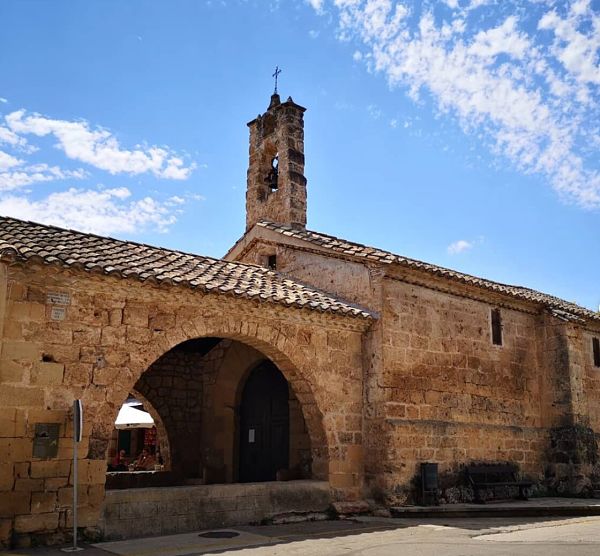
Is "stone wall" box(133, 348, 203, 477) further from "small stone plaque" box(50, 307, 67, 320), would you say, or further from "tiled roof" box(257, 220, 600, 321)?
"small stone plaque" box(50, 307, 67, 320)

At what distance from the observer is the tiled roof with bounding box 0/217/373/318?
7609mm

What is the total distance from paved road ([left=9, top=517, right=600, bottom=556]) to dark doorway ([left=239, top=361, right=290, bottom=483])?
2.50 meters

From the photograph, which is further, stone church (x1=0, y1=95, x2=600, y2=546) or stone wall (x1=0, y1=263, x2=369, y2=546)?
stone church (x1=0, y1=95, x2=600, y2=546)

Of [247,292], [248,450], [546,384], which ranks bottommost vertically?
[248,450]

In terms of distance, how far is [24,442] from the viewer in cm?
702

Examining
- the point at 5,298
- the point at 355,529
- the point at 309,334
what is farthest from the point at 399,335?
the point at 5,298

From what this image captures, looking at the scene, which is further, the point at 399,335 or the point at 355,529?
the point at 399,335

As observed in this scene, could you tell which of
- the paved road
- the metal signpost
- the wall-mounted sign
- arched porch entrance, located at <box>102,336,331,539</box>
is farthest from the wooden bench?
the wall-mounted sign

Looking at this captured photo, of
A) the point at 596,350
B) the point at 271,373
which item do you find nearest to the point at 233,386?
the point at 271,373

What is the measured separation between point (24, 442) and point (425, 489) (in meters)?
5.90

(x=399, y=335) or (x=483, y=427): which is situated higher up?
(x=399, y=335)

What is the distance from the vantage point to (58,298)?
7504mm

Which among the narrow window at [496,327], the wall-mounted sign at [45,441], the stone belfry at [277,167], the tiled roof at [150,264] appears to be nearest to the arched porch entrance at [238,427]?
the tiled roof at [150,264]

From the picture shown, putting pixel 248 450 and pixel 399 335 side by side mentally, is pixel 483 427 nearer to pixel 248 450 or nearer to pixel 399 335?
pixel 399 335
